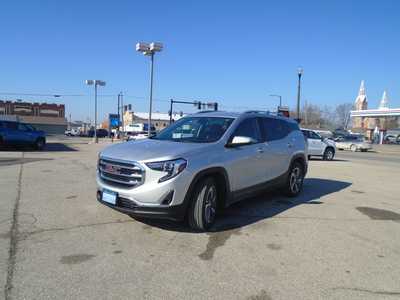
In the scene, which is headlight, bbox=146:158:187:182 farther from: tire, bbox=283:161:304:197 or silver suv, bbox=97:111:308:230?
tire, bbox=283:161:304:197

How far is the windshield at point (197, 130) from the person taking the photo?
5627mm

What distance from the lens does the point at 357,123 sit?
339ft

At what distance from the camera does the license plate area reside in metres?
4.82

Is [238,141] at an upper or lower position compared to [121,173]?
upper

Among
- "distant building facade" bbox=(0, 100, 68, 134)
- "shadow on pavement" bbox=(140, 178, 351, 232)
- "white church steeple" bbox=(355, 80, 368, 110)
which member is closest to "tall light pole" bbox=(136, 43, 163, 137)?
"shadow on pavement" bbox=(140, 178, 351, 232)

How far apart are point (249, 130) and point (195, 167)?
6.06 ft

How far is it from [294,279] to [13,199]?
5.65m

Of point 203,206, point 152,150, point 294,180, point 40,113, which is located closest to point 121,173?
point 152,150

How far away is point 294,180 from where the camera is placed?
7887 millimetres

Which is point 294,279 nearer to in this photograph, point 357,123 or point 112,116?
point 112,116

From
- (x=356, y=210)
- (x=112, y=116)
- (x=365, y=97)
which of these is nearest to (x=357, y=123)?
(x=365, y=97)

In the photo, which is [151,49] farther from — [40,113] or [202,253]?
[40,113]

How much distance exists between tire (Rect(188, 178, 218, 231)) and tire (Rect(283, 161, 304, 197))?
287cm

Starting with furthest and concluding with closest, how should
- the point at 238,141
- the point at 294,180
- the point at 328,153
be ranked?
the point at 328,153
the point at 294,180
the point at 238,141
